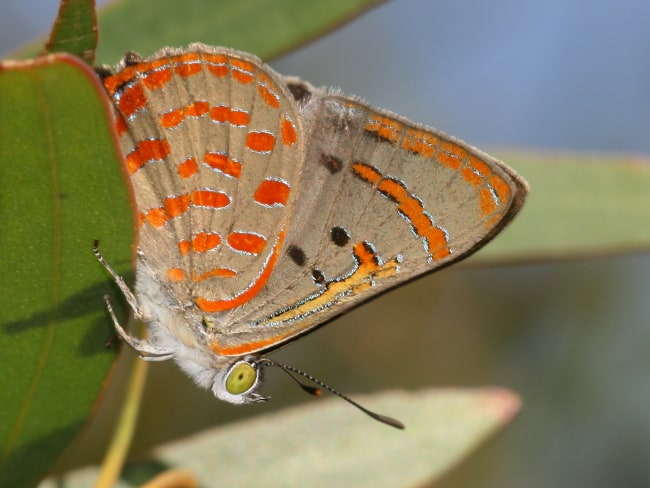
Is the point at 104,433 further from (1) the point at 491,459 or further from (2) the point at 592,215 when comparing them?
(2) the point at 592,215

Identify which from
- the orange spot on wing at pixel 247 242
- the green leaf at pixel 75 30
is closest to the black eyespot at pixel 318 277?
the orange spot on wing at pixel 247 242

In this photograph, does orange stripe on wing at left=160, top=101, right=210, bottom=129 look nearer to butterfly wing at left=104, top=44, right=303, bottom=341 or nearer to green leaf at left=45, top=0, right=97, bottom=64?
butterfly wing at left=104, top=44, right=303, bottom=341

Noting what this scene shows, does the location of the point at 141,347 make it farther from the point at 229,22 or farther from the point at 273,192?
the point at 229,22

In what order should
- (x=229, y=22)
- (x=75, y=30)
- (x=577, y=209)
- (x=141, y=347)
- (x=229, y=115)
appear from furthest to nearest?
(x=577, y=209)
(x=229, y=22)
(x=229, y=115)
(x=141, y=347)
(x=75, y=30)

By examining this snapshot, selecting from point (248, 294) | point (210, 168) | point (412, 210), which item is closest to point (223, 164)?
point (210, 168)

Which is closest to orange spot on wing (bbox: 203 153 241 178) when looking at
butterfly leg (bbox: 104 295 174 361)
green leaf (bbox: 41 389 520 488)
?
butterfly leg (bbox: 104 295 174 361)

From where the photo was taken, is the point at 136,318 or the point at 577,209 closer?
the point at 136,318

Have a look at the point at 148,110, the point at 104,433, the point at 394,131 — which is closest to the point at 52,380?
the point at 148,110
